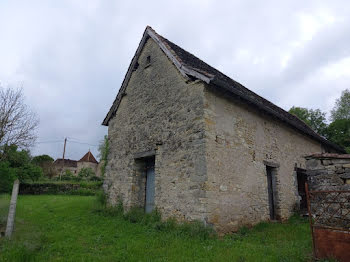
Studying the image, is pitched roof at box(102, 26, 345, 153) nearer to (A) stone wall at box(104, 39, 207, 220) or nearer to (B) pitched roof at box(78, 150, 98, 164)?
(A) stone wall at box(104, 39, 207, 220)

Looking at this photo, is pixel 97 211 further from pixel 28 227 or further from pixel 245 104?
pixel 245 104

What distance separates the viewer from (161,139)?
8.09m

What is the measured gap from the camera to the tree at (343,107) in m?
25.0

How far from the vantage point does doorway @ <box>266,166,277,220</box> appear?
8.86m

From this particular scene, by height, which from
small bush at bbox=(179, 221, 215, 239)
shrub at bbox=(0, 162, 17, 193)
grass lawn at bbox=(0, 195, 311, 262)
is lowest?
grass lawn at bbox=(0, 195, 311, 262)

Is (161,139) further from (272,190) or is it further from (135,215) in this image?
(272,190)

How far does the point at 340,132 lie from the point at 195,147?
1983 centimetres

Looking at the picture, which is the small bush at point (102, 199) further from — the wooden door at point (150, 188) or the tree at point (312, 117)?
the tree at point (312, 117)

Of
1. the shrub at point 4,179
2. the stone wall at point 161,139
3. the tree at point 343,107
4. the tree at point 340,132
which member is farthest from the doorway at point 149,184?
the tree at point 343,107

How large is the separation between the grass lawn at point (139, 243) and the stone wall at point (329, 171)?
54.2 inches

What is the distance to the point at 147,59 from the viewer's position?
386 inches

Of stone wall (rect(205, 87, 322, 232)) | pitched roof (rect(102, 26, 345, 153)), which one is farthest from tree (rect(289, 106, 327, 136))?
stone wall (rect(205, 87, 322, 232))

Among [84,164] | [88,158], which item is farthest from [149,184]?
[88,158]

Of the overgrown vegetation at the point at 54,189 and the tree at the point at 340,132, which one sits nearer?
the tree at the point at 340,132
